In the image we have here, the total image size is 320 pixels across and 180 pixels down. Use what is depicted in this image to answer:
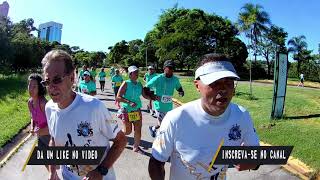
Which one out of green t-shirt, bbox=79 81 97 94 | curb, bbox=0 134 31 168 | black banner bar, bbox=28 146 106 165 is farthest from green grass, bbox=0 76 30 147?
black banner bar, bbox=28 146 106 165

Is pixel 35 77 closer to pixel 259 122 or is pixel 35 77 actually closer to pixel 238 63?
pixel 259 122

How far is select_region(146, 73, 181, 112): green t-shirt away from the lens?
33.5 feet

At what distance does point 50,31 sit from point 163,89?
98.2 meters

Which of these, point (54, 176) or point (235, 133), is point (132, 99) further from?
point (235, 133)

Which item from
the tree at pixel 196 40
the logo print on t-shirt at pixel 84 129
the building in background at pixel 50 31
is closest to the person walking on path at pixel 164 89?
the logo print on t-shirt at pixel 84 129

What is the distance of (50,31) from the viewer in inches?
4114

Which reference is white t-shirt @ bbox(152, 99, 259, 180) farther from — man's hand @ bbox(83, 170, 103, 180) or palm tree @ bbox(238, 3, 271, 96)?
palm tree @ bbox(238, 3, 271, 96)

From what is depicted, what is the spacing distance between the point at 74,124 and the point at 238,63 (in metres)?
62.7

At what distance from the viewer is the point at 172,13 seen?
3004 inches

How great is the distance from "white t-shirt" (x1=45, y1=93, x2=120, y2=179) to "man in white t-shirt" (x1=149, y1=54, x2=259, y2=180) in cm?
60

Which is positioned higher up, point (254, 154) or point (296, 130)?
point (254, 154)

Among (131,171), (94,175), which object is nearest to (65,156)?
(94,175)

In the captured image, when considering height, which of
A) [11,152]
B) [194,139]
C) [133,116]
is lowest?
[11,152]

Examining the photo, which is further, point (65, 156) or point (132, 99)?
point (132, 99)
